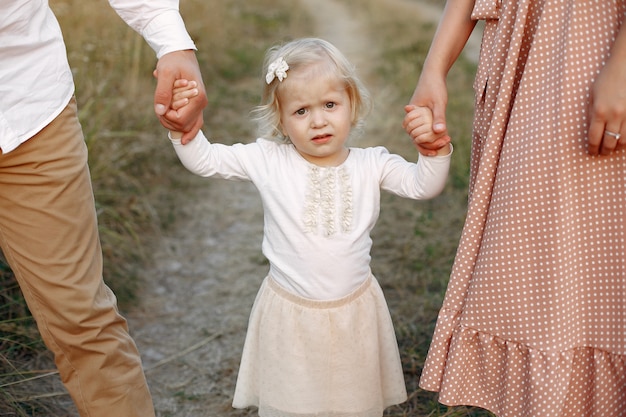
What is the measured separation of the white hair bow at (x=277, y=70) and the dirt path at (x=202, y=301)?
4.53ft

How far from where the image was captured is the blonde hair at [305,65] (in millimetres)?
2439

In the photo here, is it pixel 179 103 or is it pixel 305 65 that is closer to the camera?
pixel 179 103

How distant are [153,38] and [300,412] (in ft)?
4.08

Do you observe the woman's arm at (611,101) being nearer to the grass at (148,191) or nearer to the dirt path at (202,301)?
the grass at (148,191)

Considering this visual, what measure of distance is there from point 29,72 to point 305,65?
2.62ft

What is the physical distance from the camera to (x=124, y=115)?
5535mm

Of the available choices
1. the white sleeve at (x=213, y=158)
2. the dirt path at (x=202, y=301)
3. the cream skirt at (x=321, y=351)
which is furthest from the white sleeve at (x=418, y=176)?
the dirt path at (x=202, y=301)

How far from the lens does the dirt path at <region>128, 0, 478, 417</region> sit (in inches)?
132

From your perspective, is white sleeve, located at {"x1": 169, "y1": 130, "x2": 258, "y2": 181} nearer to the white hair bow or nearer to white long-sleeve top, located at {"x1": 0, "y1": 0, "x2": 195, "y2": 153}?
the white hair bow

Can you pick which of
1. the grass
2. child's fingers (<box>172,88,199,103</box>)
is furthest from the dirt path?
child's fingers (<box>172,88,199,103</box>)

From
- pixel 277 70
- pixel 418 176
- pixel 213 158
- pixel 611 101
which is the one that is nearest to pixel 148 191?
pixel 213 158

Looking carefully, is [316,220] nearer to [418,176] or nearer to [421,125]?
[418,176]

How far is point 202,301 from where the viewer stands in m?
4.14

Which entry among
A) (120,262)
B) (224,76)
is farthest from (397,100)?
(120,262)
